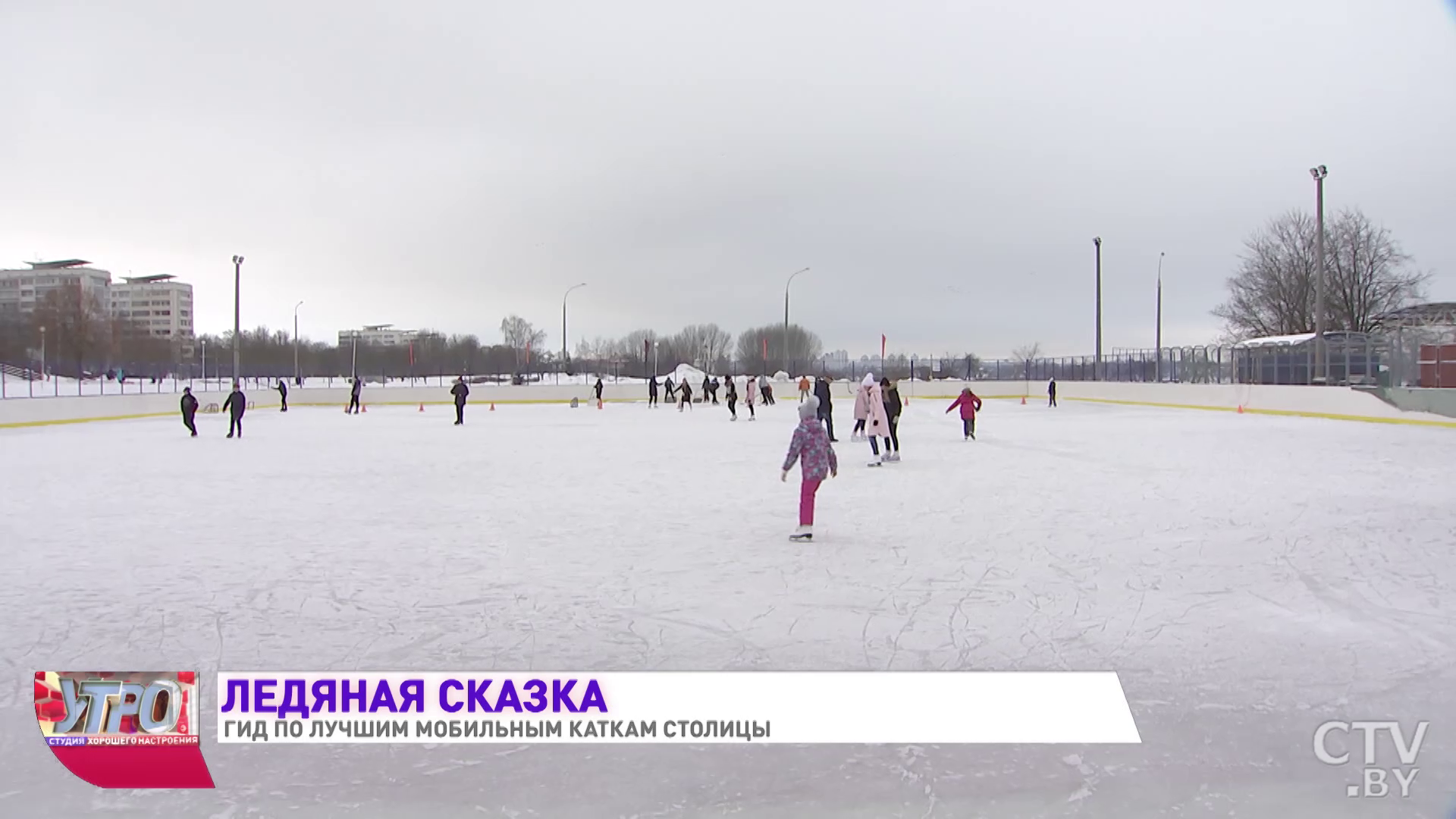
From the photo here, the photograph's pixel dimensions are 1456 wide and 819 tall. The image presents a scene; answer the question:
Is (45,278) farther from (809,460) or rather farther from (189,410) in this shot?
(809,460)

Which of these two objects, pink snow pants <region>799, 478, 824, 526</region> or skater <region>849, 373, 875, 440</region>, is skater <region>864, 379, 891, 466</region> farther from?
pink snow pants <region>799, 478, 824, 526</region>

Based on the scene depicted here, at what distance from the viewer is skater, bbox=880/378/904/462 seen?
1591cm

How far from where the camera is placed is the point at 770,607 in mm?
5996

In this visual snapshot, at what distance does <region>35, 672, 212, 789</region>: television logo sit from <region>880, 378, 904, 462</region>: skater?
41.0ft

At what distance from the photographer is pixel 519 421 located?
98.6 ft

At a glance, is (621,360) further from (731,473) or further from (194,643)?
(194,643)

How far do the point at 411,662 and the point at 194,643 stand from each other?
1305 millimetres

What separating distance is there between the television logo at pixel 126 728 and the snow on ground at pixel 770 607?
0.30 ft

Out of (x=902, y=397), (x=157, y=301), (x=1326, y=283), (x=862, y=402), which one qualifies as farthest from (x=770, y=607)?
(x=157, y=301)

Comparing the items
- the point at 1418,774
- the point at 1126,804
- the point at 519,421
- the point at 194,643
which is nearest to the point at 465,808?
the point at 1126,804

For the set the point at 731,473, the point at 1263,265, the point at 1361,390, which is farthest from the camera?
the point at 1263,265

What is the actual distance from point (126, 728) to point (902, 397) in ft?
112

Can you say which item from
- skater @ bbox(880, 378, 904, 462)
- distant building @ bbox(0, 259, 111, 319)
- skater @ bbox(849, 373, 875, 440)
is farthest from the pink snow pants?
distant building @ bbox(0, 259, 111, 319)
